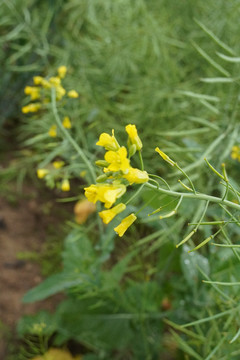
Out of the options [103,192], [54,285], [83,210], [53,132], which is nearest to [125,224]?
[103,192]

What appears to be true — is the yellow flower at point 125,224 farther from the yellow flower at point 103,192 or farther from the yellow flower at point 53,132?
the yellow flower at point 53,132

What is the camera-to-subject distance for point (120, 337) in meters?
1.32

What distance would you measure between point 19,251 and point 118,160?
1.19 metres

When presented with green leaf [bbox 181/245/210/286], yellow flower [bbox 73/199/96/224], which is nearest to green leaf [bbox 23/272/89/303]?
green leaf [bbox 181/245/210/286]

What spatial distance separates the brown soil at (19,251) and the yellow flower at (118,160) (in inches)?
41.4

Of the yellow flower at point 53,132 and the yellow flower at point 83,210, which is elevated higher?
the yellow flower at point 53,132

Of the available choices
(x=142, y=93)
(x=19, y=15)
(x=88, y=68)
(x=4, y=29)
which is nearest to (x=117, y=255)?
(x=142, y=93)

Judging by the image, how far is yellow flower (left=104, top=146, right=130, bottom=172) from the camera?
0.57 metres

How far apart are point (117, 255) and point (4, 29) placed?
1.20m

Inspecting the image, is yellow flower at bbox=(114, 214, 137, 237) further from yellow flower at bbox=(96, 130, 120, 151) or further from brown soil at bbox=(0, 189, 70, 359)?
brown soil at bbox=(0, 189, 70, 359)

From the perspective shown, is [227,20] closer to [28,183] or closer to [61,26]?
[61,26]

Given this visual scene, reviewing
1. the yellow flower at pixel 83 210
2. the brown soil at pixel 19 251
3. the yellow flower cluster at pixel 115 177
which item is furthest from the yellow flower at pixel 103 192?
the yellow flower at pixel 83 210

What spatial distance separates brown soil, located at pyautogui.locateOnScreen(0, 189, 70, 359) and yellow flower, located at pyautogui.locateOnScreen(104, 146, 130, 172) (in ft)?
3.45

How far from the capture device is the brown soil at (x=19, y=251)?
1502 millimetres
